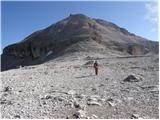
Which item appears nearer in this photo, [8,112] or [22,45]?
[8,112]

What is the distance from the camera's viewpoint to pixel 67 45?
104375mm

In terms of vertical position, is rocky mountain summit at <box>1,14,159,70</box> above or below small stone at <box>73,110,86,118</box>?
above

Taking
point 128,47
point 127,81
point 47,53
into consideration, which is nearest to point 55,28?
point 47,53

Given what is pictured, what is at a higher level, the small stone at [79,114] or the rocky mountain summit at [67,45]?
the rocky mountain summit at [67,45]

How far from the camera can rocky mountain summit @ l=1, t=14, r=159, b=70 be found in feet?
318

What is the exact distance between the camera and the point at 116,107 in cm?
1167

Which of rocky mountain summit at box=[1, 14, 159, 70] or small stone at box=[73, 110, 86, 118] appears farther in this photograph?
rocky mountain summit at box=[1, 14, 159, 70]

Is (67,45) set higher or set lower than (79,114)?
higher

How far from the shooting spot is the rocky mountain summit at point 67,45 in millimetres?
97062

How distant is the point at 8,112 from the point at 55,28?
439ft

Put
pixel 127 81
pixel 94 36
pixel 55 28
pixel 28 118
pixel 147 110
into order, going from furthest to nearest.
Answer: pixel 55 28
pixel 94 36
pixel 127 81
pixel 147 110
pixel 28 118

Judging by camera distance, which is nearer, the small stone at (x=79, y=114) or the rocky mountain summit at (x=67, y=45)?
the small stone at (x=79, y=114)

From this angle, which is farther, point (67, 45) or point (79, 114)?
point (67, 45)

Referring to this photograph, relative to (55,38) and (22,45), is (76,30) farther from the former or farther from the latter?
(22,45)
